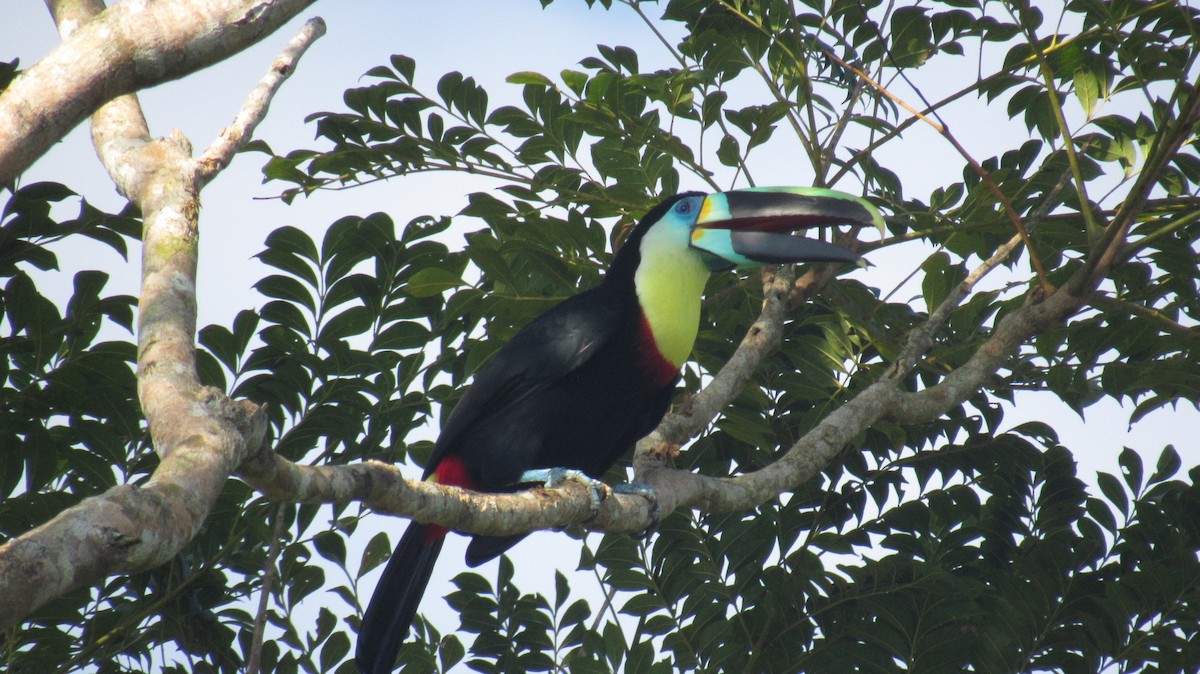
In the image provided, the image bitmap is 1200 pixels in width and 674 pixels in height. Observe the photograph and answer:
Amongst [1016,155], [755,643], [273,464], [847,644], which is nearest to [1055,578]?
[847,644]

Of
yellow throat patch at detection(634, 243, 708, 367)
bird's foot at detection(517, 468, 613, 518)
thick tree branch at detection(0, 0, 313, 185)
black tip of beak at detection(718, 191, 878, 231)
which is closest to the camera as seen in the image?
thick tree branch at detection(0, 0, 313, 185)

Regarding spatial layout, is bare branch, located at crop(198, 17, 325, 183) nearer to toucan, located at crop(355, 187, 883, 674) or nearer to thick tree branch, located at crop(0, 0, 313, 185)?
thick tree branch, located at crop(0, 0, 313, 185)

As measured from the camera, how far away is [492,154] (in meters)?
4.11

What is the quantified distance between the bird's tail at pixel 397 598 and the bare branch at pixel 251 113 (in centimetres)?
130

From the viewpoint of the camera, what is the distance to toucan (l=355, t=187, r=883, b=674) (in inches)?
149

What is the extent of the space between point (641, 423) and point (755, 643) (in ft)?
2.94

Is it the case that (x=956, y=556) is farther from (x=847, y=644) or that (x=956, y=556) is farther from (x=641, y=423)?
(x=641, y=423)

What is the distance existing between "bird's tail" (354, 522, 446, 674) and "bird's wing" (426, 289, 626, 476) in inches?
12.4

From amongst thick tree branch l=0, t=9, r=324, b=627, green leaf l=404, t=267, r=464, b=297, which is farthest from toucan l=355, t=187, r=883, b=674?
thick tree branch l=0, t=9, r=324, b=627

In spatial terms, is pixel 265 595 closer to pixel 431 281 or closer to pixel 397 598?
pixel 397 598

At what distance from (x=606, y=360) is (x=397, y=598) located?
111 centimetres

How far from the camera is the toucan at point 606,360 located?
378 centimetres

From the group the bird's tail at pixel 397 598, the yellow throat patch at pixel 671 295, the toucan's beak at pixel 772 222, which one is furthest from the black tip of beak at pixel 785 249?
the bird's tail at pixel 397 598

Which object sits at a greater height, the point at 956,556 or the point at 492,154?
the point at 492,154
